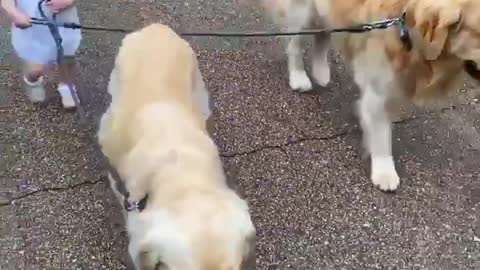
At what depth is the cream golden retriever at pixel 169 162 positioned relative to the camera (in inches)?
64.4

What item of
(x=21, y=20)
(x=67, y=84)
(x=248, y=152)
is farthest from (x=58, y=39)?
(x=248, y=152)

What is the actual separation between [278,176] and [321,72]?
0.70 m

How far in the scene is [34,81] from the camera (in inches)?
122

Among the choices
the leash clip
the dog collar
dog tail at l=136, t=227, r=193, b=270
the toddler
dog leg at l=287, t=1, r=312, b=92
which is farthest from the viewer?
dog leg at l=287, t=1, r=312, b=92

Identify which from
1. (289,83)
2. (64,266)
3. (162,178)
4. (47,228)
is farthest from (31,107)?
(162,178)

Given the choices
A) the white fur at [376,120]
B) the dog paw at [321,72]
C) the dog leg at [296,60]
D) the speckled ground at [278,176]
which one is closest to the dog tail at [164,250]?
the speckled ground at [278,176]

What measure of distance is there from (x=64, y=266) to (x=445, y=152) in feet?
5.22

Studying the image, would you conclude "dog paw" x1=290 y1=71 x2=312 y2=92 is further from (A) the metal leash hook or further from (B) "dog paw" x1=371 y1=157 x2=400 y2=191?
(A) the metal leash hook

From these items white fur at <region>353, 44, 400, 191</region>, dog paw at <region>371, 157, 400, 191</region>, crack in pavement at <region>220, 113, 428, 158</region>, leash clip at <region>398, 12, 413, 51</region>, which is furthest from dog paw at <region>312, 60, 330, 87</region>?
leash clip at <region>398, 12, 413, 51</region>

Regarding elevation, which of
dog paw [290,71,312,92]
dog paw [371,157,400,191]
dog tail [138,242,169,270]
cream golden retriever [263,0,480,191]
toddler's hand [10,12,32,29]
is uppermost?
toddler's hand [10,12,32,29]

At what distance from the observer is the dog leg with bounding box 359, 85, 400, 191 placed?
2.82 meters

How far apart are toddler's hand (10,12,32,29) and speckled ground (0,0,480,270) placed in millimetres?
556

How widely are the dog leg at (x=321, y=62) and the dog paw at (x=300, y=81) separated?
5 centimetres

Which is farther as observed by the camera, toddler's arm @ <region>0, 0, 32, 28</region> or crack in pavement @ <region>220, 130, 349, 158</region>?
crack in pavement @ <region>220, 130, 349, 158</region>
